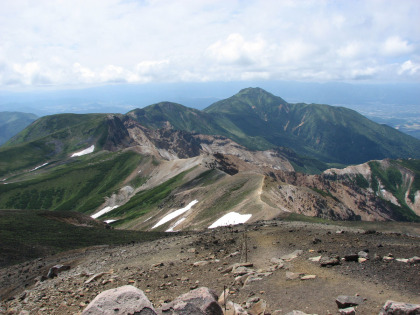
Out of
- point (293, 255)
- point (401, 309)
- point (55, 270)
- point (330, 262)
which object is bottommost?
point (55, 270)

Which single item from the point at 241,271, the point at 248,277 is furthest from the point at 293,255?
the point at 248,277

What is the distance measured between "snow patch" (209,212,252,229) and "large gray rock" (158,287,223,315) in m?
38.2

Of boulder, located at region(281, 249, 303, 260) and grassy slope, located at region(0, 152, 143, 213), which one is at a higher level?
boulder, located at region(281, 249, 303, 260)

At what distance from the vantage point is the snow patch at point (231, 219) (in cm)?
5066

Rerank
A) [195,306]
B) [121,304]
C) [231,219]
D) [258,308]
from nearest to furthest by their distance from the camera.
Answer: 1. [121,304]
2. [195,306]
3. [258,308]
4. [231,219]

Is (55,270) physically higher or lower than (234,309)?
lower

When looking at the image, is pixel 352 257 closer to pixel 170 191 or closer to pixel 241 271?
pixel 241 271

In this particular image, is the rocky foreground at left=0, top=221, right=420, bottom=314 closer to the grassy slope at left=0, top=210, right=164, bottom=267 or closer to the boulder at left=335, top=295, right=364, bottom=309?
the boulder at left=335, top=295, right=364, bottom=309

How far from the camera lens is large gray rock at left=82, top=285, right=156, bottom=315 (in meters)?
11.2

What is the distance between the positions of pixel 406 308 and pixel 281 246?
508 inches

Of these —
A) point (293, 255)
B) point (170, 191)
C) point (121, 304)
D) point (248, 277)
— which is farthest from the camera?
point (170, 191)

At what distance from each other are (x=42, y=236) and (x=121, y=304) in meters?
38.0

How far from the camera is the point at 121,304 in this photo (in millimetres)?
11359

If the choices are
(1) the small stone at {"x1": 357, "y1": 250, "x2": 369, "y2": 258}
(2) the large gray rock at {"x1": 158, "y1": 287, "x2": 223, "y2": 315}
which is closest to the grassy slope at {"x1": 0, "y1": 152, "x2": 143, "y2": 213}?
(1) the small stone at {"x1": 357, "y1": 250, "x2": 369, "y2": 258}
